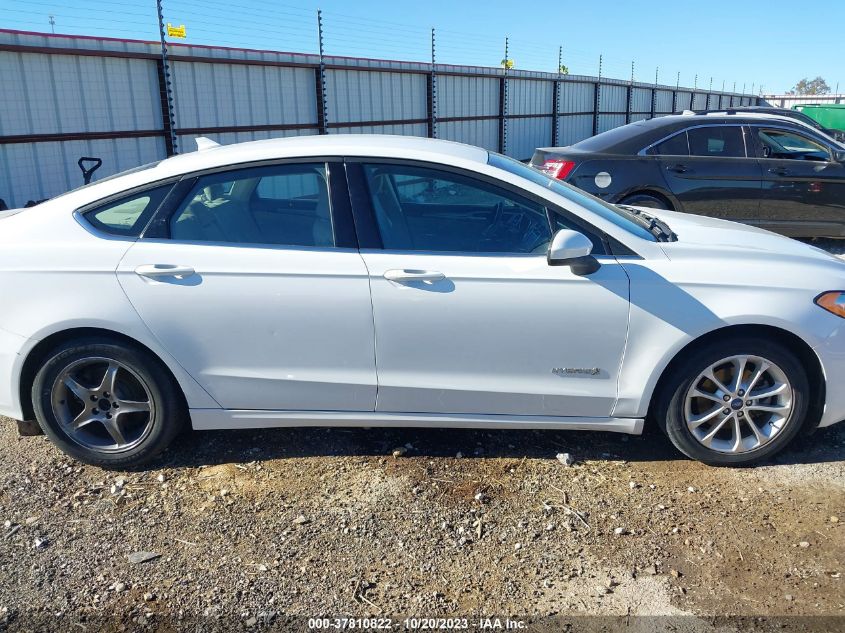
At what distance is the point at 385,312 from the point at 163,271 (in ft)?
3.54

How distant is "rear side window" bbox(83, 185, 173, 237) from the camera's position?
139 inches

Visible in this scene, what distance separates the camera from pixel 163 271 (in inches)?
134

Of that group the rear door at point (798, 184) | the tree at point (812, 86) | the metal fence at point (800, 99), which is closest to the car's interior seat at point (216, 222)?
the rear door at point (798, 184)

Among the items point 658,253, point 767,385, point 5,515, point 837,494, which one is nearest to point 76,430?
point 5,515

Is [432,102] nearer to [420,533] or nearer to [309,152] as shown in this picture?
[309,152]

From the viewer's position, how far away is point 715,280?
3.46 metres

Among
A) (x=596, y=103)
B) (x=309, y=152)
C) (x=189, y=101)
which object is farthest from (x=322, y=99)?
(x=596, y=103)

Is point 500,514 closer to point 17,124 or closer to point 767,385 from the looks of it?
point 767,385

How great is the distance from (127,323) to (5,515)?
3.43 feet

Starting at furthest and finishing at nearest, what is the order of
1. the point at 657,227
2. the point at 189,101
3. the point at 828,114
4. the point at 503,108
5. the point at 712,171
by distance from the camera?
the point at 828,114, the point at 503,108, the point at 189,101, the point at 712,171, the point at 657,227

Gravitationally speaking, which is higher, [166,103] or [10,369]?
[166,103]

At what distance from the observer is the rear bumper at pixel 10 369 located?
11.4 feet

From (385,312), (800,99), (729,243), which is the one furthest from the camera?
(800,99)

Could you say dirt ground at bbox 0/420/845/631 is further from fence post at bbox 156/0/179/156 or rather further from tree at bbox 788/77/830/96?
tree at bbox 788/77/830/96
